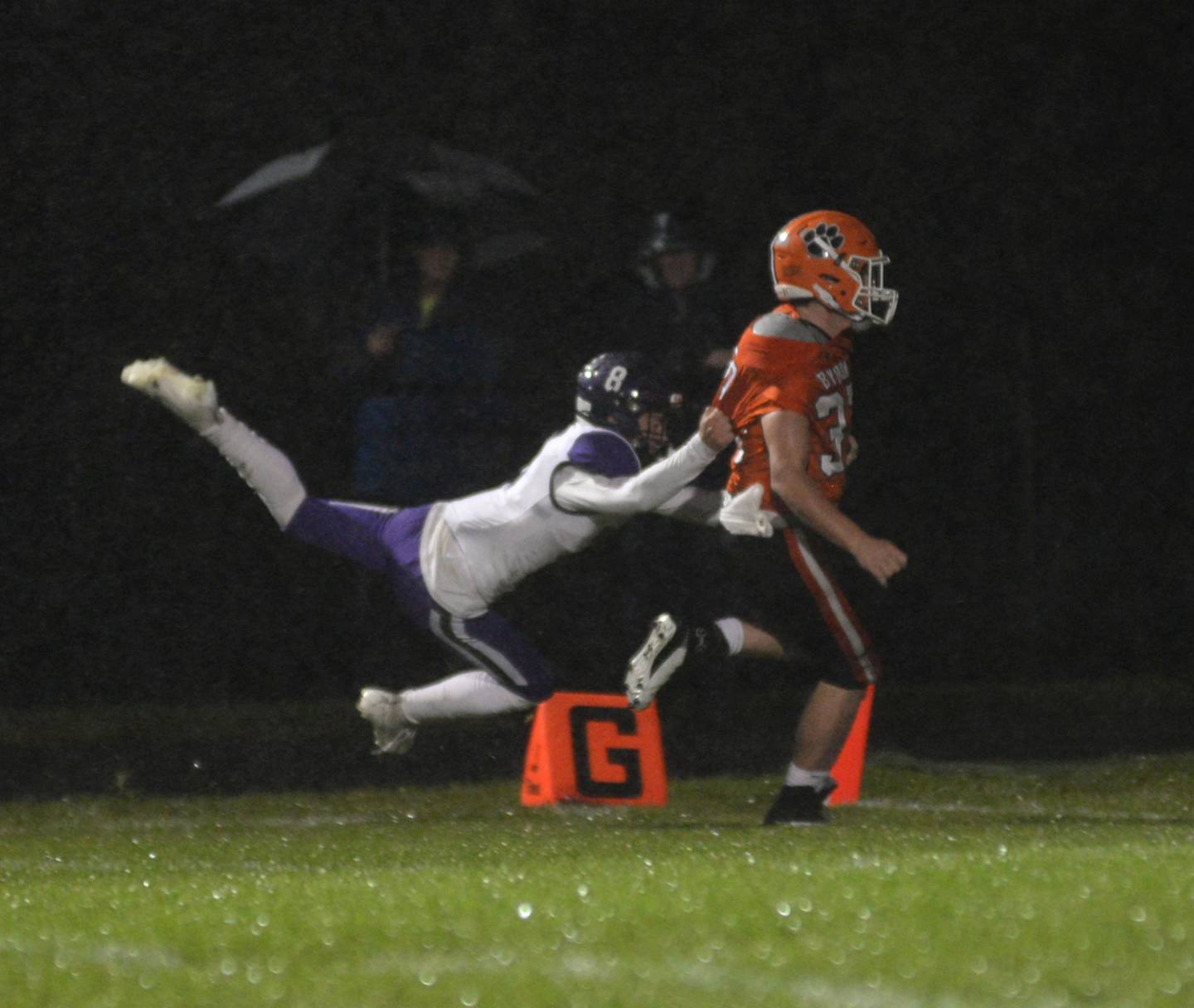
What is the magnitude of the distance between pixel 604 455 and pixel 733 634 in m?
0.75

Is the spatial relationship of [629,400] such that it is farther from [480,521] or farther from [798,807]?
[798,807]

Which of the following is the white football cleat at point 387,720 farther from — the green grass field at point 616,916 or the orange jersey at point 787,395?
the orange jersey at point 787,395

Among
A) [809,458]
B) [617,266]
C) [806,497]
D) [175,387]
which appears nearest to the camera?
[806,497]

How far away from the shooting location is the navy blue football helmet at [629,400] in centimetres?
838

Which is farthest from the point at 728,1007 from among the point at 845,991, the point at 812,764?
the point at 812,764

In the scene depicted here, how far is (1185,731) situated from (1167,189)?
10.8ft

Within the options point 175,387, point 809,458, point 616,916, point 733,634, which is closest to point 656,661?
point 733,634

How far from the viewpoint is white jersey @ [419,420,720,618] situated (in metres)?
8.27

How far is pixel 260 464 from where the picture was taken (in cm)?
867

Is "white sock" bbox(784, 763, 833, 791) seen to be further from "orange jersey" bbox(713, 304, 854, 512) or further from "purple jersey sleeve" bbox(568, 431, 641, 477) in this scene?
"purple jersey sleeve" bbox(568, 431, 641, 477)

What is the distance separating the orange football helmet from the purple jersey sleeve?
0.76 meters

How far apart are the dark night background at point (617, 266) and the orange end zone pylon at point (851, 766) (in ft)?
8.72

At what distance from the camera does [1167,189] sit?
12.7 m

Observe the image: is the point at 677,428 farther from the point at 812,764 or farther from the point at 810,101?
the point at 810,101
